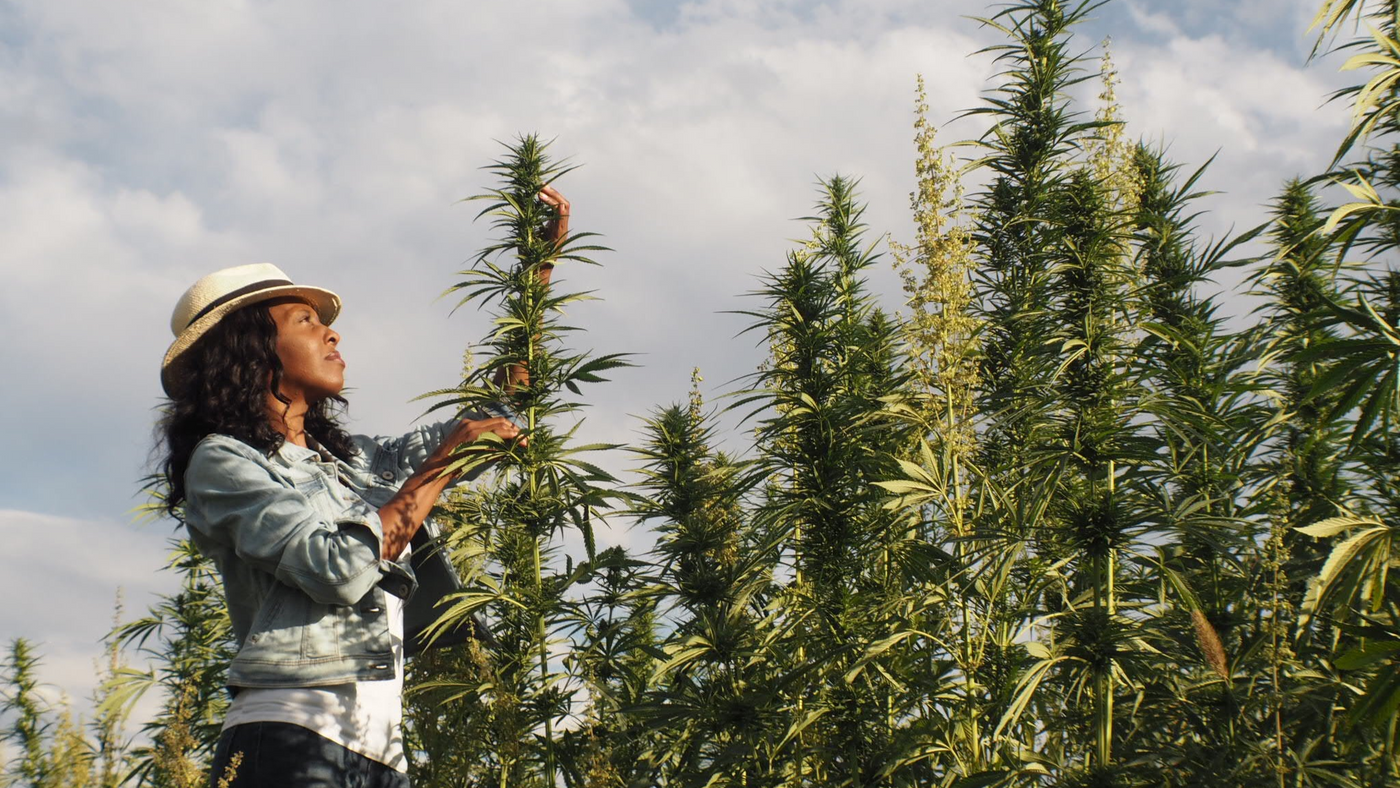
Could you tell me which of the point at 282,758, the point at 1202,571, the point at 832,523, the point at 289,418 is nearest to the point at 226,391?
the point at 289,418

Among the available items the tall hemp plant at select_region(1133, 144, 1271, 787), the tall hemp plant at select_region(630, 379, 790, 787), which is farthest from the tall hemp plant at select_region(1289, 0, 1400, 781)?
the tall hemp plant at select_region(630, 379, 790, 787)

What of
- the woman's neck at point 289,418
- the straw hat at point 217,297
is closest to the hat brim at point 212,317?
the straw hat at point 217,297

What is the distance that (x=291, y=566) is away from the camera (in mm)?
2920

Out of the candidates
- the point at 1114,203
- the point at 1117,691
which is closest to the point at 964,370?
the point at 1114,203

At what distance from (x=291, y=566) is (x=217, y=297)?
1.06 meters

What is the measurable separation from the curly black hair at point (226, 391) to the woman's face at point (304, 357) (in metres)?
0.03

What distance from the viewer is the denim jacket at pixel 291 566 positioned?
295 cm

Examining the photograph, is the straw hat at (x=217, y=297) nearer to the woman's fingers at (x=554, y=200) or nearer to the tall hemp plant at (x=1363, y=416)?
the woman's fingers at (x=554, y=200)

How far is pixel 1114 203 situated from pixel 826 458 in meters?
1.46

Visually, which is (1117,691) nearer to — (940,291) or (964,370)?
(964,370)

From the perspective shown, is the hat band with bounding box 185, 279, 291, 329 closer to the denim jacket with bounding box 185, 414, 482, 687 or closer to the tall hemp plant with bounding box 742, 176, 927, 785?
the denim jacket with bounding box 185, 414, 482, 687

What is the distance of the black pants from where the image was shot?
2.85 m

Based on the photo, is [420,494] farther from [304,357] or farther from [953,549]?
[953,549]

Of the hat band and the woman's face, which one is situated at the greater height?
the hat band
